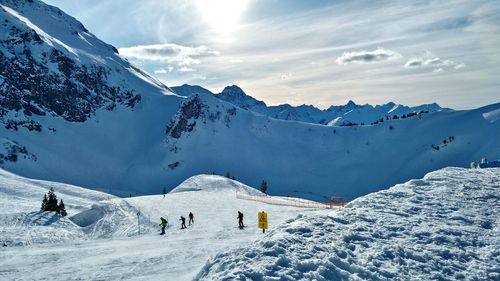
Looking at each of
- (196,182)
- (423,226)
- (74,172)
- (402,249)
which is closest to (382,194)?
(423,226)

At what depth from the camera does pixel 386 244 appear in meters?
13.8

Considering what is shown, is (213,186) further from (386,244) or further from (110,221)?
(386,244)

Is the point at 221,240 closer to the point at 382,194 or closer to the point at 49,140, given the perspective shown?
the point at 382,194

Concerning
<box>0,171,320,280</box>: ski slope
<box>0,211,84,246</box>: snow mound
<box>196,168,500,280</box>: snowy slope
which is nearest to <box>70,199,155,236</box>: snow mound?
<box>0,171,320,280</box>: ski slope

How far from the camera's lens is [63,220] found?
4341 cm

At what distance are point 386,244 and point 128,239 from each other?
69.1ft

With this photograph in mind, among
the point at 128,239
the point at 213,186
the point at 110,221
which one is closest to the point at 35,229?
the point at 110,221

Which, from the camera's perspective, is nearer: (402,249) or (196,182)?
(402,249)

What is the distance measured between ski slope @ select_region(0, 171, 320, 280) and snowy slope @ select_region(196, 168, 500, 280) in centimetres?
205

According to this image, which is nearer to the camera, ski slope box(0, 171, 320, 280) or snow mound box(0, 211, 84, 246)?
ski slope box(0, 171, 320, 280)

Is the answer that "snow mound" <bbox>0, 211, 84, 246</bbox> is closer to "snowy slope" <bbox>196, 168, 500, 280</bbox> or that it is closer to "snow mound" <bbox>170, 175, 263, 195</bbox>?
"snowy slope" <bbox>196, 168, 500, 280</bbox>

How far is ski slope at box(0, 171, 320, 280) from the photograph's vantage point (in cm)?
1928

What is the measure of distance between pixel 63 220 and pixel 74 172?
141 metres

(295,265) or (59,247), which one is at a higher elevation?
(295,265)
